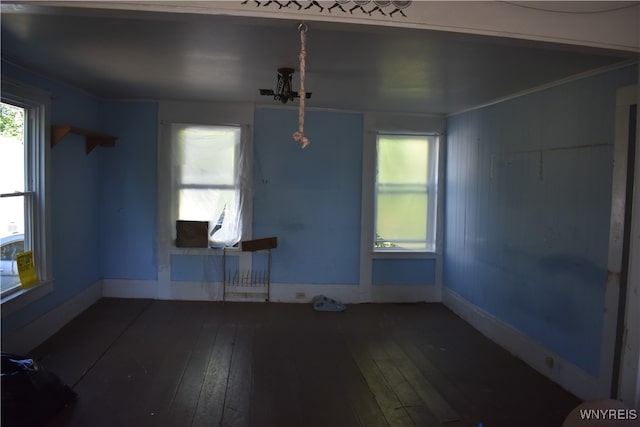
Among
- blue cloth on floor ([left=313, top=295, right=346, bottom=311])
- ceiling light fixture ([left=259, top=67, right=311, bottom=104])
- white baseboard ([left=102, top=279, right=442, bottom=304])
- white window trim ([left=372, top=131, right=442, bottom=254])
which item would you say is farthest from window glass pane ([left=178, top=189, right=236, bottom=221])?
ceiling light fixture ([left=259, top=67, right=311, bottom=104])

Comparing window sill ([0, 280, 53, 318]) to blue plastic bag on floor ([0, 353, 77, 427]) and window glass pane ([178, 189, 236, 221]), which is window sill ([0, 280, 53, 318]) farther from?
window glass pane ([178, 189, 236, 221])

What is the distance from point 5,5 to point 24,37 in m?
1.47

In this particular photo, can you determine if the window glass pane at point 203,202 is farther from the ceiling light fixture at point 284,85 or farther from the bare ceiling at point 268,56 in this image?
the ceiling light fixture at point 284,85

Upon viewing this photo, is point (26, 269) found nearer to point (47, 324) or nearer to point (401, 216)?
point (47, 324)

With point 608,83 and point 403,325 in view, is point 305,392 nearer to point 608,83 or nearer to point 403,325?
point 403,325

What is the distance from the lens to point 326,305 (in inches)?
208

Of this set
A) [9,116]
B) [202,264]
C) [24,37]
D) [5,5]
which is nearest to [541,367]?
[202,264]

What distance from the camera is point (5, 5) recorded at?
163 centimetres

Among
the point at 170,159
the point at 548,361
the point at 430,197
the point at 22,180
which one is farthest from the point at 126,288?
the point at 548,361

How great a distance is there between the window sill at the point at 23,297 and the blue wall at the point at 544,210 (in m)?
4.02

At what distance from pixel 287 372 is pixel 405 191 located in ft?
9.24

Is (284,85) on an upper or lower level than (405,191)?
upper

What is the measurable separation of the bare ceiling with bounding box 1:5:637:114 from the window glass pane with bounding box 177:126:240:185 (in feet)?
2.49

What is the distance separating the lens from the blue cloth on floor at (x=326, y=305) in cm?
524
